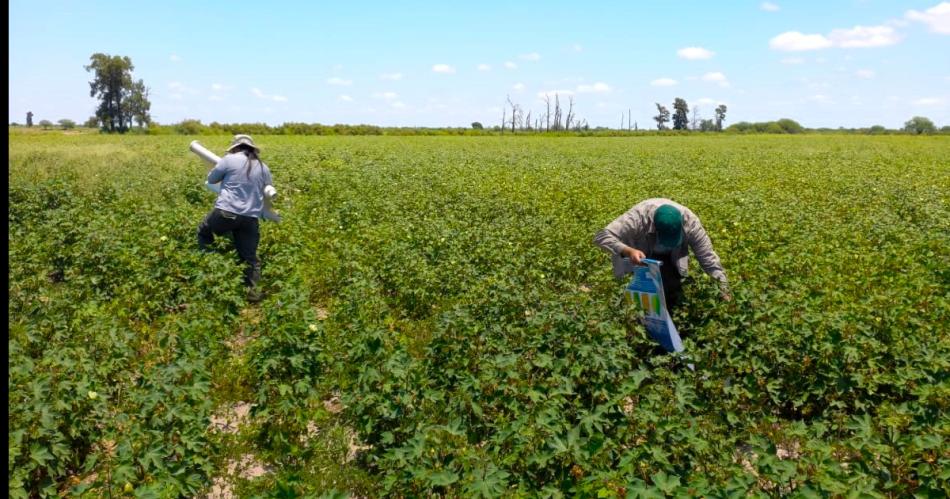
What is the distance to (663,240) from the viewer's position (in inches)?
192

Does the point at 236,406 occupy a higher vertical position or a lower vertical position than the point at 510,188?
lower

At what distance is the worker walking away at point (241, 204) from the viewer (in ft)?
23.3

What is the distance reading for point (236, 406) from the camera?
4746mm

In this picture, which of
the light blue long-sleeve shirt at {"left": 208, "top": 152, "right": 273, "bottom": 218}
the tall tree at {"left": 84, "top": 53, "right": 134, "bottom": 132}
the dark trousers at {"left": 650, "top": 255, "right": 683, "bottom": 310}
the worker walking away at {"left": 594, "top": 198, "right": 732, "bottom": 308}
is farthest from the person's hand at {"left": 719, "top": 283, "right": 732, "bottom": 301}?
A: the tall tree at {"left": 84, "top": 53, "right": 134, "bottom": 132}

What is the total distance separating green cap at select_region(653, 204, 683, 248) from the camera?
477 centimetres

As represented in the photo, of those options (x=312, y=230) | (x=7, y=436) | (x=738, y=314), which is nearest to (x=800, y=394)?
(x=738, y=314)

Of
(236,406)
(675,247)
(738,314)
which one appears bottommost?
(236,406)

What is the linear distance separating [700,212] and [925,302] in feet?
18.6

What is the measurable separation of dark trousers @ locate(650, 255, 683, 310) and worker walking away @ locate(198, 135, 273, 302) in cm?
398

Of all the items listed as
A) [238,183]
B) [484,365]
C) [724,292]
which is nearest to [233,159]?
[238,183]

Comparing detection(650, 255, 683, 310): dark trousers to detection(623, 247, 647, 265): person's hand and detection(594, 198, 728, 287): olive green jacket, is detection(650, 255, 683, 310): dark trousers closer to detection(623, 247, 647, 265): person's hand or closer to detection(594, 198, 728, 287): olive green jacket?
detection(594, 198, 728, 287): olive green jacket

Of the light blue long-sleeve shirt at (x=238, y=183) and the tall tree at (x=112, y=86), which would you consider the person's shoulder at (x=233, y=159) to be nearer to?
the light blue long-sleeve shirt at (x=238, y=183)

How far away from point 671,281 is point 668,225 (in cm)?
69

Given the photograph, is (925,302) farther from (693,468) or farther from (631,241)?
(693,468)
